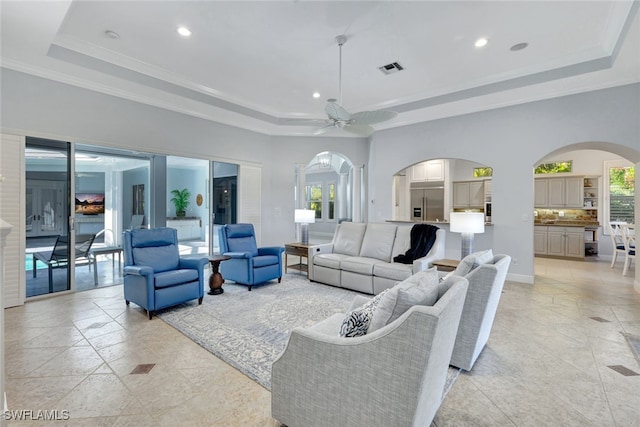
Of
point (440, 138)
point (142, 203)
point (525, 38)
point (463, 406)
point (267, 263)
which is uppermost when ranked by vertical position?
point (525, 38)

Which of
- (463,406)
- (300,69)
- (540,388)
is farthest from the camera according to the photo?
(300,69)

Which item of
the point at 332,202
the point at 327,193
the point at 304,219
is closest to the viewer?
the point at 304,219

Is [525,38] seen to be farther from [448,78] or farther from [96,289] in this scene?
[96,289]

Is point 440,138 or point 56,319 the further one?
point 440,138

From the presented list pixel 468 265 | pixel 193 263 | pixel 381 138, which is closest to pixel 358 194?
pixel 381 138

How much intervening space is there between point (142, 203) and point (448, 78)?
6.17m

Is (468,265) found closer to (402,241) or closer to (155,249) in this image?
(402,241)

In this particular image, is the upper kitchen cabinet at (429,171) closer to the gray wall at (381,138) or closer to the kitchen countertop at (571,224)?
the gray wall at (381,138)

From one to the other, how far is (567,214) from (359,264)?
23.5 ft

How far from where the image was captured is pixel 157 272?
3.60 meters

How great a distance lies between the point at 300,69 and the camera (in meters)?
4.44

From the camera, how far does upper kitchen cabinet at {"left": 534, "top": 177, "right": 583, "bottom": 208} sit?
24.7ft

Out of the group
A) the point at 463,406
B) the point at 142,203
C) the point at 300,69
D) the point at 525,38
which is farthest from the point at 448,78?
the point at 142,203

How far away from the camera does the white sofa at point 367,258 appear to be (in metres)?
4.03
